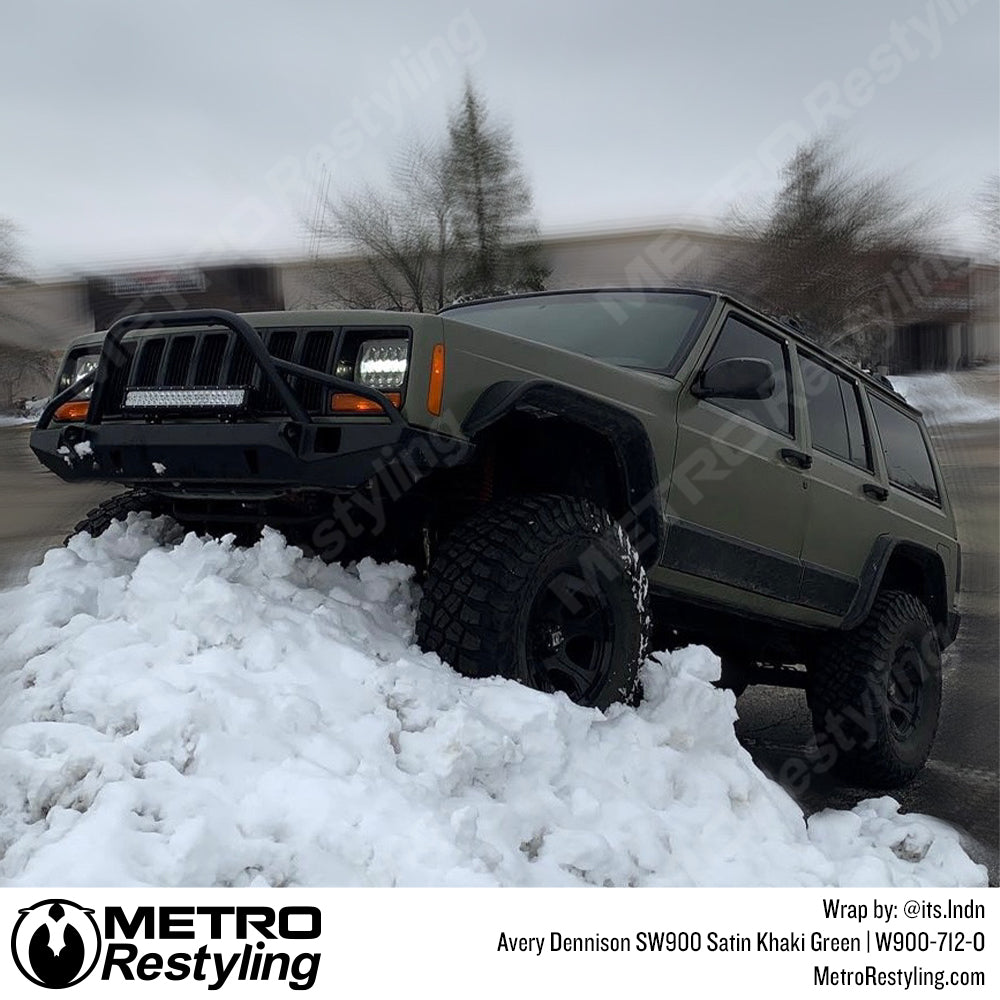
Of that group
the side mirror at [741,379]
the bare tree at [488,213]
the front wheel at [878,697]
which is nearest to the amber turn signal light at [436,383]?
the side mirror at [741,379]

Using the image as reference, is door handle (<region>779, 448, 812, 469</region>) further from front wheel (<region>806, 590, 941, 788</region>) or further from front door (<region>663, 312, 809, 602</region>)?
front wheel (<region>806, 590, 941, 788</region>)

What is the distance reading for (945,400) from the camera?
1922cm

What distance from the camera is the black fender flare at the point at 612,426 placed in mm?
2717

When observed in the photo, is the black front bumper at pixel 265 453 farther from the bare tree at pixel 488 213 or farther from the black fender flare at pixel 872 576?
the bare tree at pixel 488 213

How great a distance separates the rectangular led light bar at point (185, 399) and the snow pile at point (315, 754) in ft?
1.30

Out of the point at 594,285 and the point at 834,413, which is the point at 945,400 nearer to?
the point at 834,413

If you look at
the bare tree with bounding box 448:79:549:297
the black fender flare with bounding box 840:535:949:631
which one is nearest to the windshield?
the black fender flare with bounding box 840:535:949:631

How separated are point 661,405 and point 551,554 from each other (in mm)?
852

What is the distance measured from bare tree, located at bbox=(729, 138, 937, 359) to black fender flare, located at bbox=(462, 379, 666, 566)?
16456mm

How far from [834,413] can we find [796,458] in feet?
2.43
